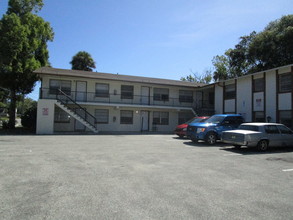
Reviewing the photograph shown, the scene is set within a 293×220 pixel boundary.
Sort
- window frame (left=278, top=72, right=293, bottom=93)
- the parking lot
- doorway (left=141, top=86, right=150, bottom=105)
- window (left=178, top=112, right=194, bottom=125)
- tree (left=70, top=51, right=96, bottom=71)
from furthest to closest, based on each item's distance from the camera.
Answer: tree (left=70, top=51, right=96, bottom=71), window (left=178, top=112, right=194, bottom=125), doorway (left=141, top=86, right=150, bottom=105), window frame (left=278, top=72, right=293, bottom=93), the parking lot

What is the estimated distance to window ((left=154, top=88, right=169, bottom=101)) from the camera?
25763 millimetres

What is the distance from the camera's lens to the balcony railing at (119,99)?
22.2 meters

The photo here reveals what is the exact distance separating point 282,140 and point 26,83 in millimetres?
23144

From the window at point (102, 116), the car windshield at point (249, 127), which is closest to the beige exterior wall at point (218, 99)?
the car windshield at point (249, 127)

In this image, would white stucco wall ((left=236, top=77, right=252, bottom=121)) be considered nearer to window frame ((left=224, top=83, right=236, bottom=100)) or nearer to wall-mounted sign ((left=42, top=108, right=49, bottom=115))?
window frame ((left=224, top=83, right=236, bottom=100))

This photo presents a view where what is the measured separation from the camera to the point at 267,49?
27.9 m

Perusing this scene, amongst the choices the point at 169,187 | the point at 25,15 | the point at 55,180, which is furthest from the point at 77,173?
the point at 25,15

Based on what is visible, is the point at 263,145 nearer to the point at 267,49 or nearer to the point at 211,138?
the point at 211,138

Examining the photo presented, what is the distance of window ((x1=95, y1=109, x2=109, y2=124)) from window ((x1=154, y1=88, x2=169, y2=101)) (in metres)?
5.74

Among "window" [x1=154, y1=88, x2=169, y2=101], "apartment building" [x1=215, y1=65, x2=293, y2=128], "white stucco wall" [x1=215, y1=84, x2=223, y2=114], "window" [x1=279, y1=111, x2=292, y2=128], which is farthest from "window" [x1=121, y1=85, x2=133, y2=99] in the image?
"window" [x1=279, y1=111, x2=292, y2=128]

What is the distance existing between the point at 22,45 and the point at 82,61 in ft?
55.3

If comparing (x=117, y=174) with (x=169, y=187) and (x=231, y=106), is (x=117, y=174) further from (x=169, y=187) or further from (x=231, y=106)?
(x=231, y=106)

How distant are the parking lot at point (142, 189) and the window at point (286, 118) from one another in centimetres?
855

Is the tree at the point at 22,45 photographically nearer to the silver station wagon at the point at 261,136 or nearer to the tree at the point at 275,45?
the silver station wagon at the point at 261,136
